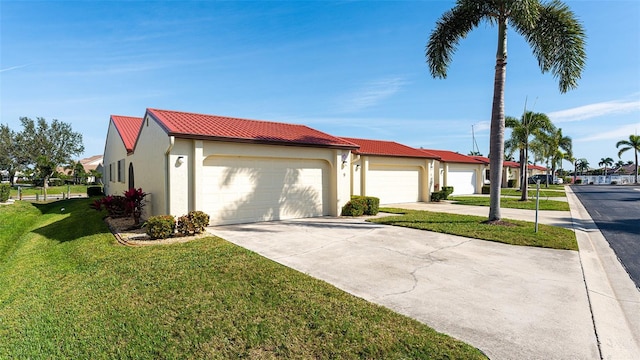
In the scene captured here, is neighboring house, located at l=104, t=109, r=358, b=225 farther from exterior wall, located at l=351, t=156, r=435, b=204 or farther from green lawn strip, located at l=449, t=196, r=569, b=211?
green lawn strip, located at l=449, t=196, r=569, b=211

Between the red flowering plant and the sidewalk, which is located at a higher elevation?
the red flowering plant

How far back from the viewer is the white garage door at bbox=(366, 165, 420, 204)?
18484 mm

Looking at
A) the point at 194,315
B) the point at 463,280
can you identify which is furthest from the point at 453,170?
the point at 194,315

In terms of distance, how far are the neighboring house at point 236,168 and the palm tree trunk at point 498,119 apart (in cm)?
549

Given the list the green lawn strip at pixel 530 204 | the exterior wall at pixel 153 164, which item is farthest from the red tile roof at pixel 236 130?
the green lawn strip at pixel 530 204

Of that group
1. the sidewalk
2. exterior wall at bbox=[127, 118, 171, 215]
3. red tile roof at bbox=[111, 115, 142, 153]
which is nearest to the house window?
red tile roof at bbox=[111, 115, 142, 153]

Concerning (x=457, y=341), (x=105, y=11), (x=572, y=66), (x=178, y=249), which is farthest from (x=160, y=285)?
(x=572, y=66)

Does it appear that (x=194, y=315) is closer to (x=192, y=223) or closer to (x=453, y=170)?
(x=192, y=223)

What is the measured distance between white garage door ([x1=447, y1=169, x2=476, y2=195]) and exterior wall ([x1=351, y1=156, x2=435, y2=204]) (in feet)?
20.4

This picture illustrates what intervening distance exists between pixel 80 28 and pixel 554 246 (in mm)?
17598

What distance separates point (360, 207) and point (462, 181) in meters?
17.2

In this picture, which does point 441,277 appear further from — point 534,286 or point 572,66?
point 572,66

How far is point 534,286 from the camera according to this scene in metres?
5.19

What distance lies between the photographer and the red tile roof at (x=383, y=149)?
1846cm
